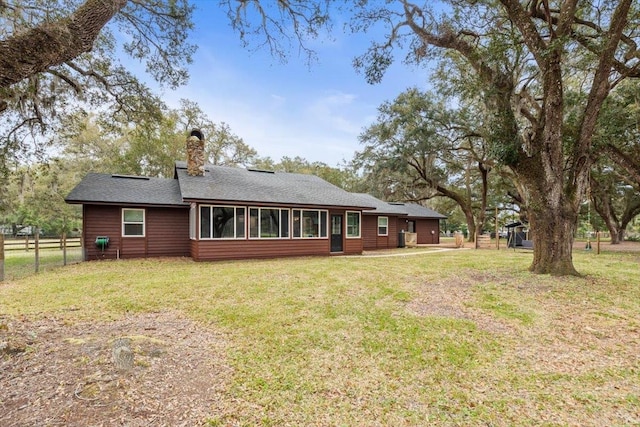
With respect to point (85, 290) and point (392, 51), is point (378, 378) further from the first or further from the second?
point (392, 51)

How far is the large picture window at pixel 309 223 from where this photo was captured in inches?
518

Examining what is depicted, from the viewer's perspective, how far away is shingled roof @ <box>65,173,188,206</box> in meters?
11.3

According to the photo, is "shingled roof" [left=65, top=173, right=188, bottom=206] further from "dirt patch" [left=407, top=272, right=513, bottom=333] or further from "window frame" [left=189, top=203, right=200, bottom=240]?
"dirt patch" [left=407, top=272, right=513, bottom=333]

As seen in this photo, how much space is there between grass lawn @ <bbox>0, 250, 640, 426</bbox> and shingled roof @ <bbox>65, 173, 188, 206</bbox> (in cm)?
395

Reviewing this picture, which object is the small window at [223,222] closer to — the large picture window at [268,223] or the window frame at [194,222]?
the window frame at [194,222]

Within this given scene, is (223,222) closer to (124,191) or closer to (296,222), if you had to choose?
(296,222)

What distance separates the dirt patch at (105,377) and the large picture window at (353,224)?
1085 cm

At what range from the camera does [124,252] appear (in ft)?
39.5

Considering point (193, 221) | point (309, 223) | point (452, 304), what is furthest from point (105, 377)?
point (309, 223)

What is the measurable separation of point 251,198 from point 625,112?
14601 mm

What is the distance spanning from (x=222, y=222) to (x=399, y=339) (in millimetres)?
9019

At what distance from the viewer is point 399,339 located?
A: 13.5ft

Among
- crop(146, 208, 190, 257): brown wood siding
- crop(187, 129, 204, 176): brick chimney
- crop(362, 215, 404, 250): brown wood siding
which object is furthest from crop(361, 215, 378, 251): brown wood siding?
crop(146, 208, 190, 257): brown wood siding

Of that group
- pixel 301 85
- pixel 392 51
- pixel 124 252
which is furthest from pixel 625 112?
pixel 124 252
